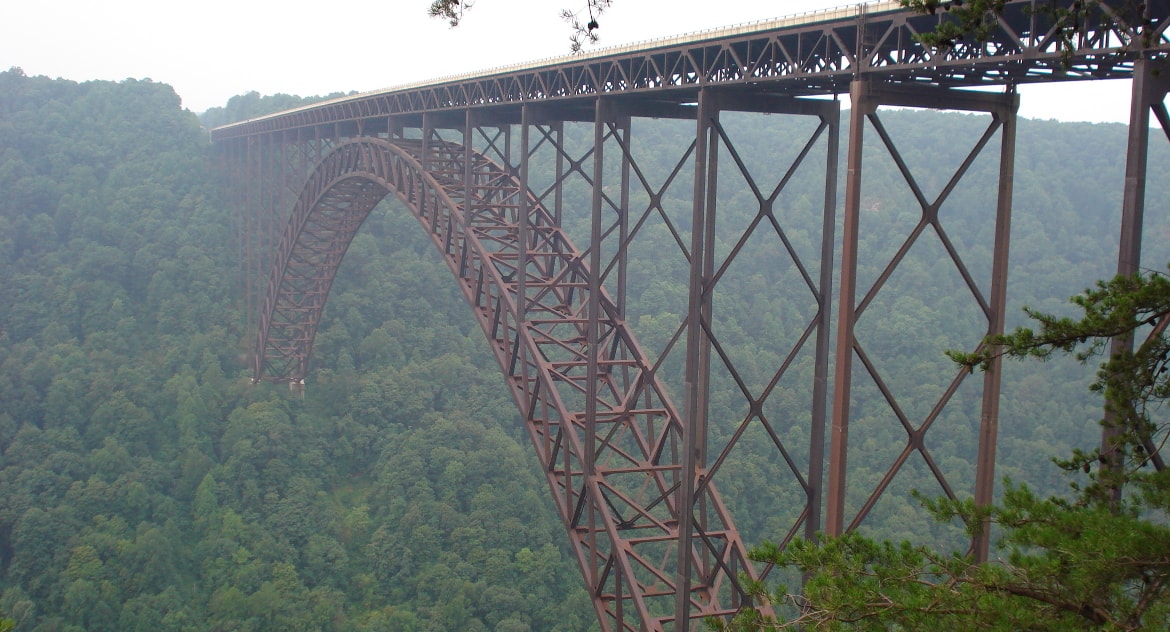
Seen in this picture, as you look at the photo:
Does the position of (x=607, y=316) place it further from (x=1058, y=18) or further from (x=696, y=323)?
(x=1058, y=18)

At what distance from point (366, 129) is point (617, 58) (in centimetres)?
1416

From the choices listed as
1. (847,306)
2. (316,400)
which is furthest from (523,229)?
(316,400)

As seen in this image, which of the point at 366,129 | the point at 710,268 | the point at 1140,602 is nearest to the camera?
the point at 1140,602

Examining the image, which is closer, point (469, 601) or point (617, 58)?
point (617, 58)

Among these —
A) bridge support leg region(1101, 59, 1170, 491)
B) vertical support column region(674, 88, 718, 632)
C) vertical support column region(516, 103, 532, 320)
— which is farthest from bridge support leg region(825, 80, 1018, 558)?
vertical support column region(516, 103, 532, 320)

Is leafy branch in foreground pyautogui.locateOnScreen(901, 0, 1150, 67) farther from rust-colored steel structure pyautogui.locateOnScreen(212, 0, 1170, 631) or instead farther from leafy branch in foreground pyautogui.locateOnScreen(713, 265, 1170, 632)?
leafy branch in foreground pyautogui.locateOnScreen(713, 265, 1170, 632)

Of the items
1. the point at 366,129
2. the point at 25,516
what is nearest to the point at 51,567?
the point at 25,516

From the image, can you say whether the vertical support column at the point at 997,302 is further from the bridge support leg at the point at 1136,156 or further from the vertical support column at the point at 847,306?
the bridge support leg at the point at 1136,156

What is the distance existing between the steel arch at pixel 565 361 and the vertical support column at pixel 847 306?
2.48 meters

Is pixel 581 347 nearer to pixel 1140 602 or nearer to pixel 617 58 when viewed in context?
pixel 617 58

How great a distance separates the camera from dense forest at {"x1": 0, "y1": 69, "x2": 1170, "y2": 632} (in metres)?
26.5

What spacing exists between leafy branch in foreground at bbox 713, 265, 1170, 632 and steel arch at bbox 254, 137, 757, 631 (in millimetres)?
4535

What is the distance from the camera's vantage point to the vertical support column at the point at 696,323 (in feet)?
34.2

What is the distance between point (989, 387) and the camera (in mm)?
8258
